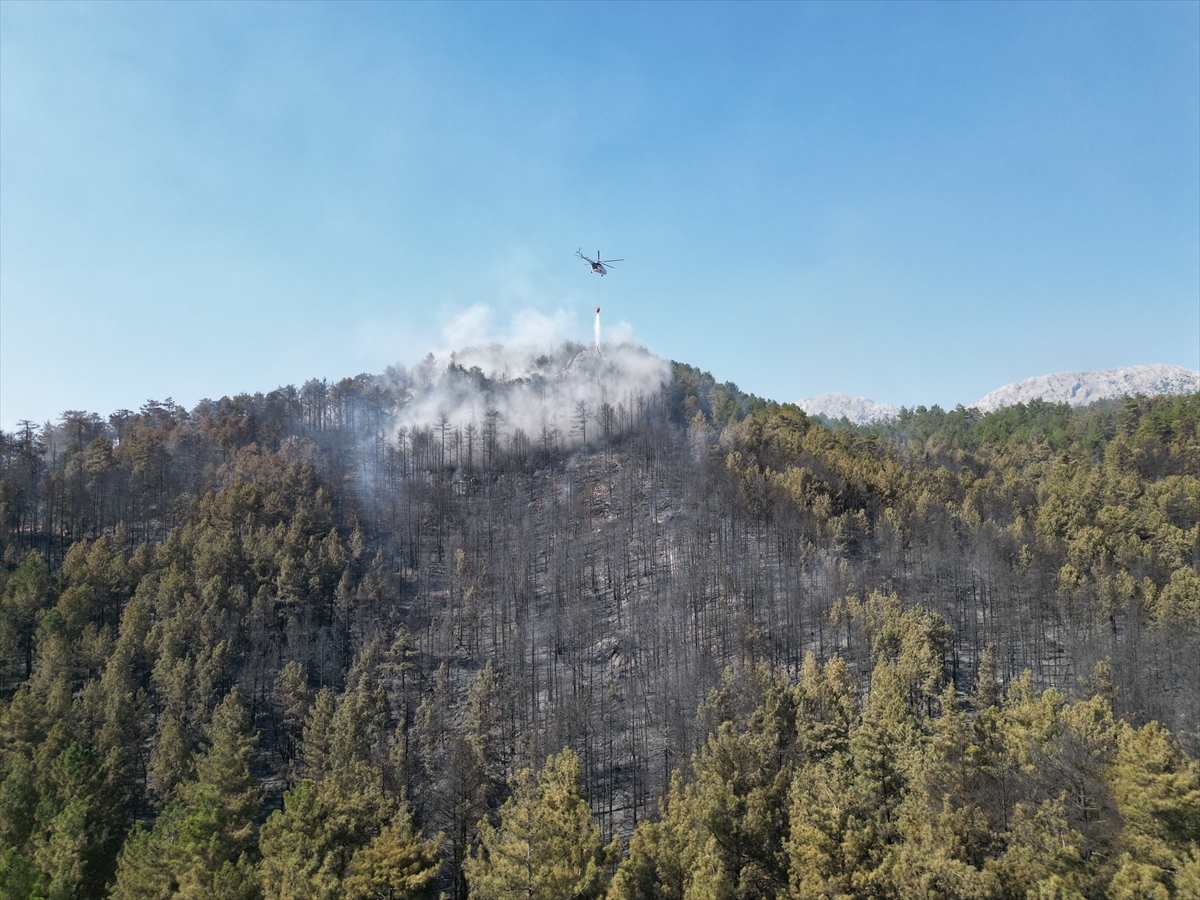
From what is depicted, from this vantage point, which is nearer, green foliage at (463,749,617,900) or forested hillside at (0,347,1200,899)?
green foliage at (463,749,617,900)

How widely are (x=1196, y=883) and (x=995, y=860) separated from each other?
22.3ft

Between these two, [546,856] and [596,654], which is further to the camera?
[596,654]

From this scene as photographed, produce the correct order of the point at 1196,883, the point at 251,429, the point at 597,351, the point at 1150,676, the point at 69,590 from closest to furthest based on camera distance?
the point at 1196,883 → the point at 1150,676 → the point at 69,590 → the point at 251,429 → the point at 597,351

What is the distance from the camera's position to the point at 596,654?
79375 mm

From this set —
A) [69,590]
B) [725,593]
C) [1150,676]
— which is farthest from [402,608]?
[1150,676]

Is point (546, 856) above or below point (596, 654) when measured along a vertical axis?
above

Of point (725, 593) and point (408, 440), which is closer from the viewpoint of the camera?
point (725, 593)

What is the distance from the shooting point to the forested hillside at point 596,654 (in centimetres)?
3181

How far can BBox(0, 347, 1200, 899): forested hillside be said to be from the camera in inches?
1252

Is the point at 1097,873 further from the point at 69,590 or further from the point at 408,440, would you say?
the point at 408,440

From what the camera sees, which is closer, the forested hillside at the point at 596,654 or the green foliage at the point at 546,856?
the green foliage at the point at 546,856

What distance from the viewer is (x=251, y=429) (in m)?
135

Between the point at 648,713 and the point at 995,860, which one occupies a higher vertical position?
the point at 995,860

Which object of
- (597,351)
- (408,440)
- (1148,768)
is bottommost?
(1148,768)
